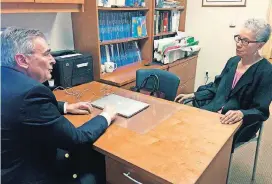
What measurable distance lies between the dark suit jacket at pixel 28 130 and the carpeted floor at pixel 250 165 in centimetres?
163

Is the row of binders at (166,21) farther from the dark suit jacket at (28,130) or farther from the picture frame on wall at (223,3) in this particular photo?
the dark suit jacket at (28,130)

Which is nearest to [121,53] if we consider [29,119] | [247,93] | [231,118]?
[247,93]

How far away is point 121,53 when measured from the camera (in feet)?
9.20

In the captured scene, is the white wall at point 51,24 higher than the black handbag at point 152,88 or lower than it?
higher

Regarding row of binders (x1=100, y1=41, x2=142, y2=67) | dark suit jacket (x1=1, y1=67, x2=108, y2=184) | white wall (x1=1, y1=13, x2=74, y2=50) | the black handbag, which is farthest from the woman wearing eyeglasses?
white wall (x1=1, y1=13, x2=74, y2=50)

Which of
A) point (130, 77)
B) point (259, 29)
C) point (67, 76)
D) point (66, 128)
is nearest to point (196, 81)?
point (130, 77)

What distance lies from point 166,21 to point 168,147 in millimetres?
2536

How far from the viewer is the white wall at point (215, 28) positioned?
310 centimetres

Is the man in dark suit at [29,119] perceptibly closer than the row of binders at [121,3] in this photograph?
Yes

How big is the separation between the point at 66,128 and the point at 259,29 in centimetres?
153

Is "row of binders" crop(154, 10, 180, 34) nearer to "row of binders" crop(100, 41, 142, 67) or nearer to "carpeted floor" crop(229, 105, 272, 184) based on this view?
"row of binders" crop(100, 41, 142, 67)

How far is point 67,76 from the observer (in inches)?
79.3

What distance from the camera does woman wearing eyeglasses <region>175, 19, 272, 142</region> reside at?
5.16 feet

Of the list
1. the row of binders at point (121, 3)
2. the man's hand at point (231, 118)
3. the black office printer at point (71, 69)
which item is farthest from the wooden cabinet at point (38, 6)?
the man's hand at point (231, 118)
